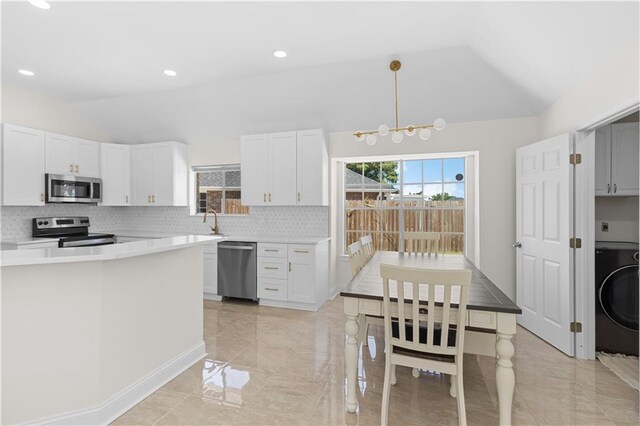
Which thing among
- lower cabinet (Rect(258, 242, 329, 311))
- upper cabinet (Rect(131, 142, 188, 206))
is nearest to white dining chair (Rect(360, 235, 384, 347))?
lower cabinet (Rect(258, 242, 329, 311))

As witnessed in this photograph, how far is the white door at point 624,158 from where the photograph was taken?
2.94 meters

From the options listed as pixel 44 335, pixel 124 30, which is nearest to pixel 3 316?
pixel 44 335

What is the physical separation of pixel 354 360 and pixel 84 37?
12.3 ft

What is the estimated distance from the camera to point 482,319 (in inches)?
69.6

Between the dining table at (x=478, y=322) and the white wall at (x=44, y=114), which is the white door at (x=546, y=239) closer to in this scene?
the dining table at (x=478, y=322)

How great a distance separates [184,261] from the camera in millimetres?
2621

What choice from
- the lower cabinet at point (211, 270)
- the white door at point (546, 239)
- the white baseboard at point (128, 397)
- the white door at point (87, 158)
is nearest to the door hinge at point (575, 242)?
the white door at point (546, 239)

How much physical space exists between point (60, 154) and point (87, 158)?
1.33 ft

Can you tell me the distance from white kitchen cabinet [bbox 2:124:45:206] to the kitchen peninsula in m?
3.02

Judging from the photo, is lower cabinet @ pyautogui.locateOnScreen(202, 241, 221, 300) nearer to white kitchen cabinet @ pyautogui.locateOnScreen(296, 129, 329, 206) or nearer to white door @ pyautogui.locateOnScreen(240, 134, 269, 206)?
white door @ pyautogui.locateOnScreen(240, 134, 269, 206)

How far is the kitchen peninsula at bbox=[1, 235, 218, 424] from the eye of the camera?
169 cm

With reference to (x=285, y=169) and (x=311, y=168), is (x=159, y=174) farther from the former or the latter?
(x=311, y=168)

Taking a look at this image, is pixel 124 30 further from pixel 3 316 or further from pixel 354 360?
pixel 354 360

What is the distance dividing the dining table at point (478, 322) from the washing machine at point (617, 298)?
1.27 meters
